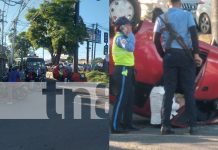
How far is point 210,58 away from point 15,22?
2.95m

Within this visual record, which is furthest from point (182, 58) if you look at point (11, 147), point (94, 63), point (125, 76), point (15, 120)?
point (15, 120)

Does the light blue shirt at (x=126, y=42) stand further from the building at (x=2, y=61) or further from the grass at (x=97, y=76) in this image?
the building at (x=2, y=61)

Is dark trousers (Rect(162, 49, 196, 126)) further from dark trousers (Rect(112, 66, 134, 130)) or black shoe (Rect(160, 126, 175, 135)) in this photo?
dark trousers (Rect(112, 66, 134, 130))

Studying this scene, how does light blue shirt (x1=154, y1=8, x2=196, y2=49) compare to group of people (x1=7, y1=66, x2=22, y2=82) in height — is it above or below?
above

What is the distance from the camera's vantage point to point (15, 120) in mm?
7535

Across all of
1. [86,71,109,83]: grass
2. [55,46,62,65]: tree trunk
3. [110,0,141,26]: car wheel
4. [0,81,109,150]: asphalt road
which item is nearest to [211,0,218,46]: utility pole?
[110,0,141,26]: car wheel

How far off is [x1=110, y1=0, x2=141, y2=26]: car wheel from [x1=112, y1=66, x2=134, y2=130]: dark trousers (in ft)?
1.81

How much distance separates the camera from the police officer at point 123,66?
14.2 feet

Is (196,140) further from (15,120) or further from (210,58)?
(15,120)

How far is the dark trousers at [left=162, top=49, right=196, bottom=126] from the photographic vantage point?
4.19 m

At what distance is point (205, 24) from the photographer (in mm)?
4973

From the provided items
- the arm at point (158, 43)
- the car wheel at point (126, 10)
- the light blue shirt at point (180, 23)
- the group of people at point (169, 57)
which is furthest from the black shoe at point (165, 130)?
the car wheel at point (126, 10)

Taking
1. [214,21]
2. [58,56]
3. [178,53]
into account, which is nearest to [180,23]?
[178,53]

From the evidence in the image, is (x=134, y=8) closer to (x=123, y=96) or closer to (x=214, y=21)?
(x=123, y=96)
